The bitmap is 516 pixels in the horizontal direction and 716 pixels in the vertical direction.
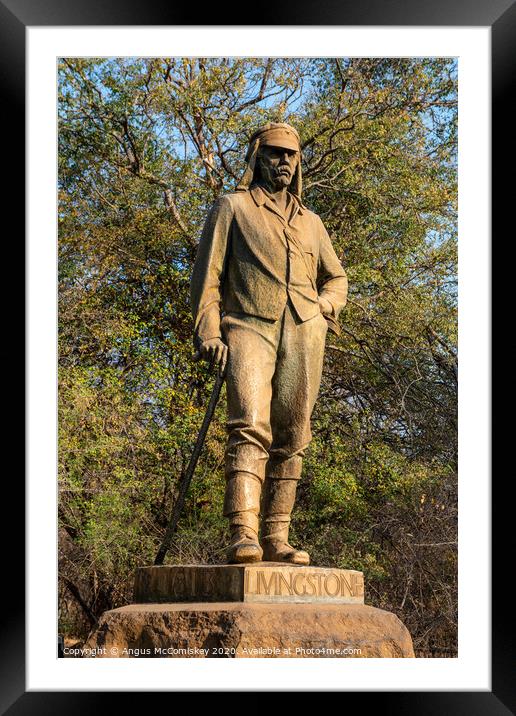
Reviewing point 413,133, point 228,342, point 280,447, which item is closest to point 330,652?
point 280,447

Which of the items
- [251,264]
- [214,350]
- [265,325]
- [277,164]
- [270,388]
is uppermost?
[277,164]

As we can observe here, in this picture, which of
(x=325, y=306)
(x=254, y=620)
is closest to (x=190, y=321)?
(x=325, y=306)

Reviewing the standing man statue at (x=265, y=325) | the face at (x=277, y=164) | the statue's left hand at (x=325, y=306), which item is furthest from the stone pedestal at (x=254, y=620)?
the face at (x=277, y=164)

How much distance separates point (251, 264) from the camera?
7008 mm

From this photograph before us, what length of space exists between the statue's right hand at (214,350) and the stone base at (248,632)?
1.35 m

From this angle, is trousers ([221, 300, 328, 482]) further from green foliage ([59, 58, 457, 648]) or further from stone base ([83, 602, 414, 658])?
green foliage ([59, 58, 457, 648])

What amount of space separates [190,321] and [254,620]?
29.4ft

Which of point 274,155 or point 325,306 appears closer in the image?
point 274,155

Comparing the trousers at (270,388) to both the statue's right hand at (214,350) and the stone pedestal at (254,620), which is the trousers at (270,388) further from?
the stone pedestal at (254,620)

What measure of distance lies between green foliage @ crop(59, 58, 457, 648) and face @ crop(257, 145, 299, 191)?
708 centimetres

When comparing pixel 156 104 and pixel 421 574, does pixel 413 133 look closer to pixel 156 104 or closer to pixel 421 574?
pixel 156 104

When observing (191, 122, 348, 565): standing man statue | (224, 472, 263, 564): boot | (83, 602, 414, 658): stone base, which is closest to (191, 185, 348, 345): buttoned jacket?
(191, 122, 348, 565): standing man statue

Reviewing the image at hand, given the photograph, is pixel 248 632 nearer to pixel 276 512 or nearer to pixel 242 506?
pixel 242 506

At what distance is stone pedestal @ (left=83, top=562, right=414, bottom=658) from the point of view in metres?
6.07
